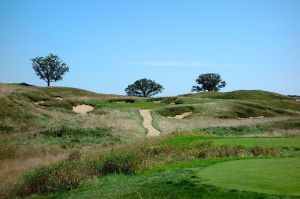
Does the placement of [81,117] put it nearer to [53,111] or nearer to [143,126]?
[53,111]

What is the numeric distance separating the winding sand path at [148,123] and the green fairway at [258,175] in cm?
2333

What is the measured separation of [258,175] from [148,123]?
121 feet

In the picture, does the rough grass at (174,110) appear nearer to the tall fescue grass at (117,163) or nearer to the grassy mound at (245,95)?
the tall fescue grass at (117,163)

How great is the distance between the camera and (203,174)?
16.9 meters

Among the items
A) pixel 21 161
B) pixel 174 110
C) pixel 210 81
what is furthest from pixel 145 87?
pixel 21 161

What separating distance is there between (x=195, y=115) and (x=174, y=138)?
2819 centimetres

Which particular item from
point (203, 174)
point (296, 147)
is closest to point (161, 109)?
point (296, 147)

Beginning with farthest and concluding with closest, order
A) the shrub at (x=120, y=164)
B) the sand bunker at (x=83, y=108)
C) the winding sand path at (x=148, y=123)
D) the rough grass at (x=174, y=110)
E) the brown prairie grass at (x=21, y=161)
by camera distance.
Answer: the rough grass at (x=174, y=110) < the sand bunker at (x=83, y=108) < the winding sand path at (x=148, y=123) < the shrub at (x=120, y=164) < the brown prairie grass at (x=21, y=161)

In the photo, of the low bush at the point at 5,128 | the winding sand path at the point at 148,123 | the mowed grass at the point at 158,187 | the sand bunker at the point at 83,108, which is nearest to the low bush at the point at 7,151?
the low bush at the point at 5,128

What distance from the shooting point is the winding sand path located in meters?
44.2

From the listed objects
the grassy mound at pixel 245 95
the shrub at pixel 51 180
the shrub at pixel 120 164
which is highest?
the grassy mound at pixel 245 95

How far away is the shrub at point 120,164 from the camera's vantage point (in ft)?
71.7

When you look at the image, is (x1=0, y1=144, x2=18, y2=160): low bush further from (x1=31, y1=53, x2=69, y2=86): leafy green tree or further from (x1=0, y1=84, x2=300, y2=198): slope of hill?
(x1=31, y1=53, x2=69, y2=86): leafy green tree

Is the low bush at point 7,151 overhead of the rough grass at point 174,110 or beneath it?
beneath
